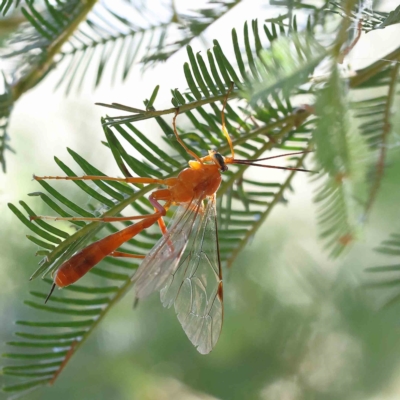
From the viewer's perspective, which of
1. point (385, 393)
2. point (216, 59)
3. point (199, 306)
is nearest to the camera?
point (216, 59)

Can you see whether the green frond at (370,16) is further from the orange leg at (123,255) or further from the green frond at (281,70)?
the orange leg at (123,255)

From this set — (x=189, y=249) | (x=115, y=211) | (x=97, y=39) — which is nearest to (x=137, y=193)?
(x=115, y=211)

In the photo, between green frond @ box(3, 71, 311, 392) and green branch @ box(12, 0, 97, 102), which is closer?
green frond @ box(3, 71, 311, 392)

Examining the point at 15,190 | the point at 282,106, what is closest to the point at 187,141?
the point at 282,106

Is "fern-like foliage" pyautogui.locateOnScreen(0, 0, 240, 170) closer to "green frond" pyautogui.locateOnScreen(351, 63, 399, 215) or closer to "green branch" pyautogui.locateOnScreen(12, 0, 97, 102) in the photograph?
"green branch" pyautogui.locateOnScreen(12, 0, 97, 102)

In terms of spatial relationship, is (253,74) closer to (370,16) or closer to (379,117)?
(370,16)

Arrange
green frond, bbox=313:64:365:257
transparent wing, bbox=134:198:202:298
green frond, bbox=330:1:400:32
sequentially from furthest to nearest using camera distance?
transparent wing, bbox=134:198:202:298, green frond, bbox=330:1:400:32, green frond, bbox=313:64:365:257

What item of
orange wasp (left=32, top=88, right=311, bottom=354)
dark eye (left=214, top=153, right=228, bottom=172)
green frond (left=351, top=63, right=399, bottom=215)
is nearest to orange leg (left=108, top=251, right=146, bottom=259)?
orange wasp (left=32, top=88, right=311, bottom=354)

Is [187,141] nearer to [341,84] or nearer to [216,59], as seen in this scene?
[216,59]
